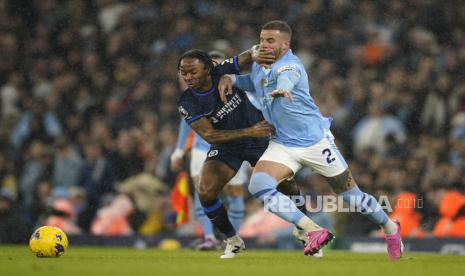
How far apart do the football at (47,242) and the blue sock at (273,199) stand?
7.02 ft

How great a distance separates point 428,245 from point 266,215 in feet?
8.73

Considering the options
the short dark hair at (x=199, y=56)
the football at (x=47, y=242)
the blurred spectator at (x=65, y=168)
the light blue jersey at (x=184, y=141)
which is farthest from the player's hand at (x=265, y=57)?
the blurred spectator at (x=65, y=168)

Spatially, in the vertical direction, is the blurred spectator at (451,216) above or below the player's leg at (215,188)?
below

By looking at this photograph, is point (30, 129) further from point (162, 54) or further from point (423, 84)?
point (423, 84)

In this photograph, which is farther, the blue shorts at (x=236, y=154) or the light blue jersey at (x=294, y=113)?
the blue shorts at (x=236, y=154)

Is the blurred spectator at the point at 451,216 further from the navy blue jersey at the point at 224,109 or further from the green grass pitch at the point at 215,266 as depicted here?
the navy blue jersey at the point at 224,109

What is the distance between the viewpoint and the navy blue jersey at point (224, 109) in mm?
10312

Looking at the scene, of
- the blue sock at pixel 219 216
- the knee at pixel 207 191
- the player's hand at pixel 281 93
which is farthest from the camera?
the blue sock at pixel 219 216

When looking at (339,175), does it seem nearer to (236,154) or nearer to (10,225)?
(236,154)

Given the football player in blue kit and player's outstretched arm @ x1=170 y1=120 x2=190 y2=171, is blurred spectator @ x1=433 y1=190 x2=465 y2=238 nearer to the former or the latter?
player's outstretched arm @ x1=170 y1=120 x2=190 y2=171

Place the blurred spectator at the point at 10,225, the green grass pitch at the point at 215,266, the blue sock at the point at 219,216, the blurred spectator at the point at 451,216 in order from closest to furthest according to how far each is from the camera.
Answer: the green grass pitch at the point at 215,266
the blue sock at the point at 219,216
the blurred spectator at the point at 451,216
the blurred spectator at the point at 10,225

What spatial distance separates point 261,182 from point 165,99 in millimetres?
9194

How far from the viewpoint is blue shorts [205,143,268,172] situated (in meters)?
10.7

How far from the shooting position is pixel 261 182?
31.8 ft
